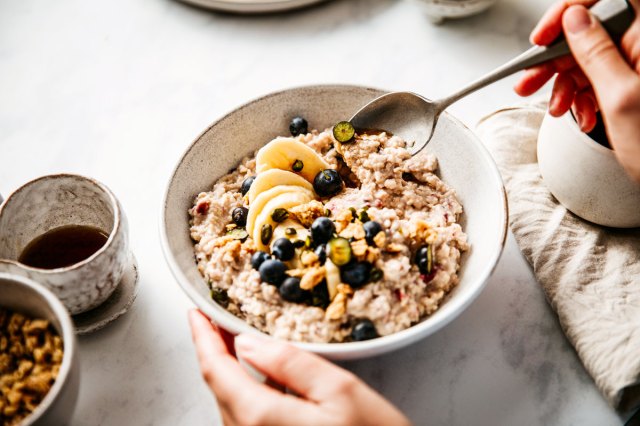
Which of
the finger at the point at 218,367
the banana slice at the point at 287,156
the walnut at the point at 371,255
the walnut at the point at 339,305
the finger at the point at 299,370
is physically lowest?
the finger at the point at 218,367

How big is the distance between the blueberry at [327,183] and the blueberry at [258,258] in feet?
0.69

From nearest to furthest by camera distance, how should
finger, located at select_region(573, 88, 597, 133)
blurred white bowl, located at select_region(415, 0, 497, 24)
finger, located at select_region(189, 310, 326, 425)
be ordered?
finger, located at select_region(189, 310, 326, 425) < finger, located at select_region(573, 88, 597, 133) < blurred white bowl, located at select_region(415, 0, 497, 24)

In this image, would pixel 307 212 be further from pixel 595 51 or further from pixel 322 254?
pixel 595 51

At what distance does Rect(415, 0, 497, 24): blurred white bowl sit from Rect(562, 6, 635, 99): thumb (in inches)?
25.2


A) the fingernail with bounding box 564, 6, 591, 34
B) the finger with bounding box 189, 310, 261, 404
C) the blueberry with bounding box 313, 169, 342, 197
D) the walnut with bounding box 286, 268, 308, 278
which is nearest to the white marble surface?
the finger with bounding box 189, 310, 261, 404

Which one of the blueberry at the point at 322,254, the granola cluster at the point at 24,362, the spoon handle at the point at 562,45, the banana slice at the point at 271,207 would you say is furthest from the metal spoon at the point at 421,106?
the granola cluster at the point at 24,362

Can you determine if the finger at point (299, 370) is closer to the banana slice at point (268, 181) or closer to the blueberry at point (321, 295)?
the blueberry at point (321, 295)

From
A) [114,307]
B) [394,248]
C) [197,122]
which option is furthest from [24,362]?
[197,122]

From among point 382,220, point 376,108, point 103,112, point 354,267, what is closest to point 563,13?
point 376,108

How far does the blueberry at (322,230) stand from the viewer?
1053mm

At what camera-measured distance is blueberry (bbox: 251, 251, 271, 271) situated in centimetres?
107

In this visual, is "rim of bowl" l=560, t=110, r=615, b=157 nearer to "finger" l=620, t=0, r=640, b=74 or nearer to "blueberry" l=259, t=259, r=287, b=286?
"finger" l=620, t=0, r=640, b=74

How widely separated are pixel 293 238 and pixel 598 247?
0.67 metres

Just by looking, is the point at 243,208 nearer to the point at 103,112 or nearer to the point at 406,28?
the point at 103,112
